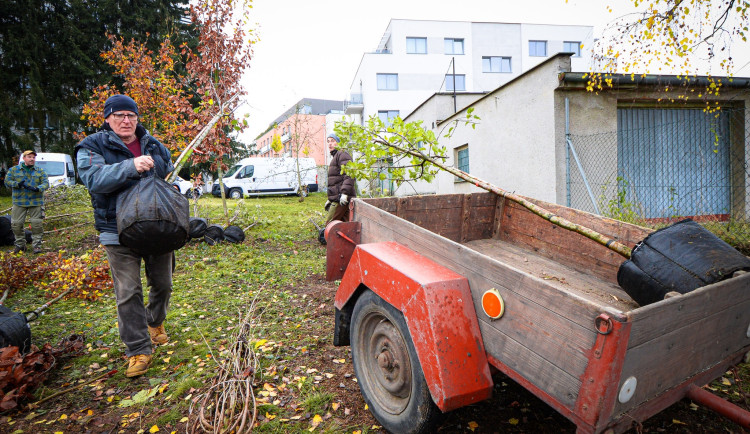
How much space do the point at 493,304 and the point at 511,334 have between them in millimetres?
137

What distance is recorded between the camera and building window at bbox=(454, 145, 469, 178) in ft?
40.9

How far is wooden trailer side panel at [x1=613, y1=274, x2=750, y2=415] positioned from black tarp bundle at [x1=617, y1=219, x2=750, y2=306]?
0.40ft

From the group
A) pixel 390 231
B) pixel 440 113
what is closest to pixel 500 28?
pixel 440 113

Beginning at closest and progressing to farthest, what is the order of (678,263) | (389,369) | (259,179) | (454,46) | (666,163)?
1. (678,263)
2. (389,369)
3. (666,163)
4. (259,179)
5. (454,46)

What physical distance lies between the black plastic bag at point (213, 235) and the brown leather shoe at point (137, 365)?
5182 millimetres

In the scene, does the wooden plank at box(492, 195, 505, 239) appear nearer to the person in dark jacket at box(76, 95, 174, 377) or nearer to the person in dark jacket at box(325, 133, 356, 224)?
the person in dark jacket at box(76, 95, 174, 377)

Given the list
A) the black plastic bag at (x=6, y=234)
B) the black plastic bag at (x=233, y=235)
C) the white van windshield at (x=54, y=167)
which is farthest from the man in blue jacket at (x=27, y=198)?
the white van windshield at (x=54, y=167)

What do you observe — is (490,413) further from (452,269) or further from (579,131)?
(579,131)

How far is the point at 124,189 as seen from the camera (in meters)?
2.76

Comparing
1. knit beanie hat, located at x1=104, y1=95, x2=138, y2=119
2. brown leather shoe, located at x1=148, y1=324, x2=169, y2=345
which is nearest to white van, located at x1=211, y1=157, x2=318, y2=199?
brown leather shoe, located at x1=148, y1=324, x2=169, y2=345

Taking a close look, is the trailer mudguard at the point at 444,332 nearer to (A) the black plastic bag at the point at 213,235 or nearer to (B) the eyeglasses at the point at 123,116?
(B) the eyeglasses at the point at 123,116

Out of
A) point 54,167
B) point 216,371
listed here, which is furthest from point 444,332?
point 54,167

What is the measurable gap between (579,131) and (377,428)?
7.57 metres

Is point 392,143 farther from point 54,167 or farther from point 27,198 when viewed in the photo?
point 54,167
